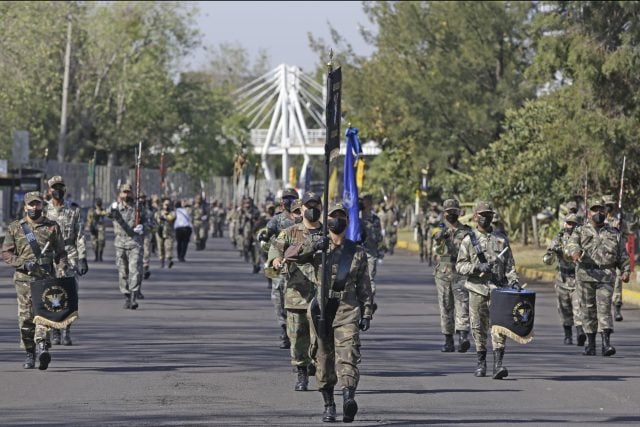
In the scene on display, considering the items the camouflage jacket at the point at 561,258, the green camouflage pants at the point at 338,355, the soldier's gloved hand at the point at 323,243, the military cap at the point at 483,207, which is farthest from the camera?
the camouflage jacket at the point at 561,258

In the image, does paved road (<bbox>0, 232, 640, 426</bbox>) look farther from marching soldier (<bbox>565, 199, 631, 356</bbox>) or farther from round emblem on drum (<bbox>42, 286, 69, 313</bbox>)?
round emblem on drum (<bbox>42, 286, 69, 313</bbox>)

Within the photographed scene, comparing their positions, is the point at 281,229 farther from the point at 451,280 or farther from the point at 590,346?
the point at 590,346

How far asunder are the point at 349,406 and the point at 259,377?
10.6 feet

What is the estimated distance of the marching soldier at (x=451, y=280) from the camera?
17672 millimetres

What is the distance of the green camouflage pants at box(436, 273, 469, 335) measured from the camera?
17.5m

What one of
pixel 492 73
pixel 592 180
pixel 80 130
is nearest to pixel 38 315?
pixel 592 180

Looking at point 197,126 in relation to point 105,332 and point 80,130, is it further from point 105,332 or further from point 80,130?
point 105,332

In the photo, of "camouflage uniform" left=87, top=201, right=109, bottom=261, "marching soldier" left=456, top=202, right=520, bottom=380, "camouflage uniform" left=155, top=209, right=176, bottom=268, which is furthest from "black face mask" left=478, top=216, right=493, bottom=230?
"camouflage uniform" left=87, top=201, right=109, bottom=261

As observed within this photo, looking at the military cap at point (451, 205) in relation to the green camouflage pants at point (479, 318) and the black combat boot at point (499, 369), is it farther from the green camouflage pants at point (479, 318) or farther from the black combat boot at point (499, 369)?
the black combat boot at point (499, 369)

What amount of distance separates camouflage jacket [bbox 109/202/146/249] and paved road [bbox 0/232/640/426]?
97 cm

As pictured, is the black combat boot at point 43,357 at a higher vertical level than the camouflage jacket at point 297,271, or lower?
lower

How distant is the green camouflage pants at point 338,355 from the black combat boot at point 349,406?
42 mm

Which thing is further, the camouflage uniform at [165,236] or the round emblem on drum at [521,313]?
the camouflage uniform at [165,236]

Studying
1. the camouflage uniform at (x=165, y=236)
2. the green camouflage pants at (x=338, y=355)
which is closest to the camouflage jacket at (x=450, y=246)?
the green camouflage pants at (x=338, y=355)
